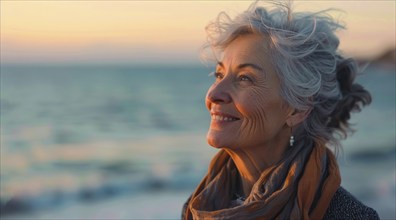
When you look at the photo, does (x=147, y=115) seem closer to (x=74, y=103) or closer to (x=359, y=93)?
(x=74, y=103)

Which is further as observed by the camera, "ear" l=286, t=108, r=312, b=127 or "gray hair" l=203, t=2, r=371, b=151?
"ear" l=286, t=108, r=312, b=127

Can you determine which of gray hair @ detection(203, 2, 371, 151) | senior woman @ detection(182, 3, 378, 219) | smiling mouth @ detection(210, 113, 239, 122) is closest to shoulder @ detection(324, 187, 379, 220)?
senior woman @ detection(182, 3, 378, 219)

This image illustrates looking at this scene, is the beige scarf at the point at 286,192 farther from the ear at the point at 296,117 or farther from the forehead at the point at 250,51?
the forehead at the point at 250,51

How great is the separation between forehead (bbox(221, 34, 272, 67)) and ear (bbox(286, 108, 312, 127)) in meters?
0.28

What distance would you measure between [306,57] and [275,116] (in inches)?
11.5

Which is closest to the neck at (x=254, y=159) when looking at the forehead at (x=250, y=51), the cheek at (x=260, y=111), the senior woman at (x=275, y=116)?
the senior woman at (x=275, y=116)

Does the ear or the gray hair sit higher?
the gray hair

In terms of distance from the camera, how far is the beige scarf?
3.00 m

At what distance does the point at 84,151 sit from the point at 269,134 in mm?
9843

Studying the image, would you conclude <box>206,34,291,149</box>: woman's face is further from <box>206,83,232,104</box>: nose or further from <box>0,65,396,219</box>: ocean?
<box>0,65,396,219</box>: ocean

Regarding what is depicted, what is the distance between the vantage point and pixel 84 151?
12.7 m

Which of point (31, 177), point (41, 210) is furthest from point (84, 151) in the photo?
point (41, 210)

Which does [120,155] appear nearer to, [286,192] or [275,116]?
[275,116]

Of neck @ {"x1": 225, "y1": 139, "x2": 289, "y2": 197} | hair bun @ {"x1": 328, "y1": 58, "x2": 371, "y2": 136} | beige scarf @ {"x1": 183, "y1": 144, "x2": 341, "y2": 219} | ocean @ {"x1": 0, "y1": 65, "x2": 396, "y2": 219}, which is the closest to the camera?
beige scarf @ {"x1": 183, "y1": 144, "x2": 341, "y2": 219}
